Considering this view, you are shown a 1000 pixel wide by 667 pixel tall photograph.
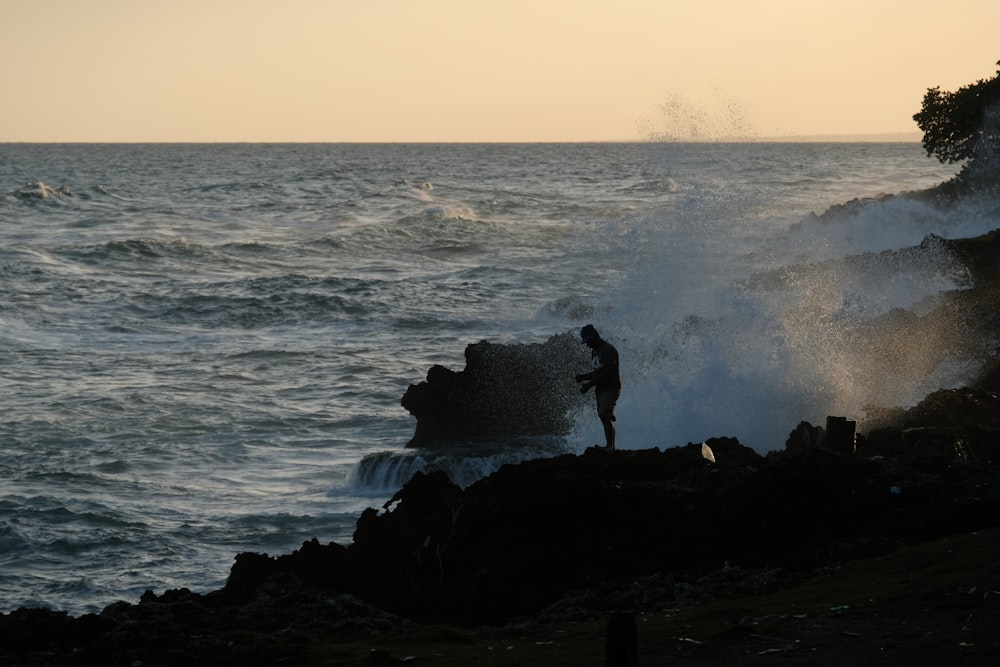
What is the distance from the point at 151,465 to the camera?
1691cm

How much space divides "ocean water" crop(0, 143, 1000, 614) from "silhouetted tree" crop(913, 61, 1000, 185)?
1.65 metres

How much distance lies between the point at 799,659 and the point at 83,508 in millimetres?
10151

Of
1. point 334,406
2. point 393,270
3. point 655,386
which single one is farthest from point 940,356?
point 393,270

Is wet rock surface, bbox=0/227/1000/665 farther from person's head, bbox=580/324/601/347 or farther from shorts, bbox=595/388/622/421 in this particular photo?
person's head, bbox=580/324/601/347

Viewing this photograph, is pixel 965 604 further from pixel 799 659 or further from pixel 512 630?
pixel 512 630

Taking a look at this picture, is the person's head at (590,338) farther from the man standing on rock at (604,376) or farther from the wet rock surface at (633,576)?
the wet rock surface at (633,576)

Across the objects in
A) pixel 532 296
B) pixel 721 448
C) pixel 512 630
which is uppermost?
pixel 532 296

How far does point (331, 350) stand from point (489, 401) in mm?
11024

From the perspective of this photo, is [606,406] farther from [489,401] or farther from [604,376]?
[489,401]

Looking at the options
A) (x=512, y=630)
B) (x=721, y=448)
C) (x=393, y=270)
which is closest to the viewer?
(x=512, y=630)

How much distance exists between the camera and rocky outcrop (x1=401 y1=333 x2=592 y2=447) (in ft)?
55.1

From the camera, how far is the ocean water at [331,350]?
1459cm

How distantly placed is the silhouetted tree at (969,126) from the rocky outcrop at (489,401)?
78.3 feet

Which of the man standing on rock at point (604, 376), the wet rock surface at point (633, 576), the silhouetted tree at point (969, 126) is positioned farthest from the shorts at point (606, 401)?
the silhouetted tree at point (969, 126)
